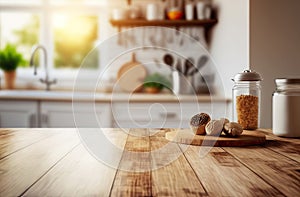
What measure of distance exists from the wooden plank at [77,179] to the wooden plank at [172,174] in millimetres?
89

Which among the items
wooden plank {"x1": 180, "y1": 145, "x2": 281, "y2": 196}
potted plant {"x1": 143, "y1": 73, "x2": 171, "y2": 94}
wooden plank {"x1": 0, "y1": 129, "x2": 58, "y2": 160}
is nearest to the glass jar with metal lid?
wooden plank {"x1": 180, "y1": 145, "x2": 281, "y2": 196}

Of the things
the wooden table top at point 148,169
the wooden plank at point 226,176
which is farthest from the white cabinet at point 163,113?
the wooden plank at point 226,176

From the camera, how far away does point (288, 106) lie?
4.13ft

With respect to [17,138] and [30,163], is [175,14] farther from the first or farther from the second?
[30,163]

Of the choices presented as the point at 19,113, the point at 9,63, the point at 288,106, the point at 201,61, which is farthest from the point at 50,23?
the point at 288,106

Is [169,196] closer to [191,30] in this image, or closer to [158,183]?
[158,183]

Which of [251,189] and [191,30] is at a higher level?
[191,30]

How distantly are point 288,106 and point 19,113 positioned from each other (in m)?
2.40

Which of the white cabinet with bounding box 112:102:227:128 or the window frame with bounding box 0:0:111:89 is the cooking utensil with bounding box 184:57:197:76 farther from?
the window frame with bounding box 0:0:111:89

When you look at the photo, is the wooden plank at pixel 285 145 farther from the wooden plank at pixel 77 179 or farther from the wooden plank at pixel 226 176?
the wooden plank at pixel 77 179

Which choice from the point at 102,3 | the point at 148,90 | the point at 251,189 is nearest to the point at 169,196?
the point at 251,189

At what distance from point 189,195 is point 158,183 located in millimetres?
91

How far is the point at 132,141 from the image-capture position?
124 centimetres

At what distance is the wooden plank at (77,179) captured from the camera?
2.12 ft
